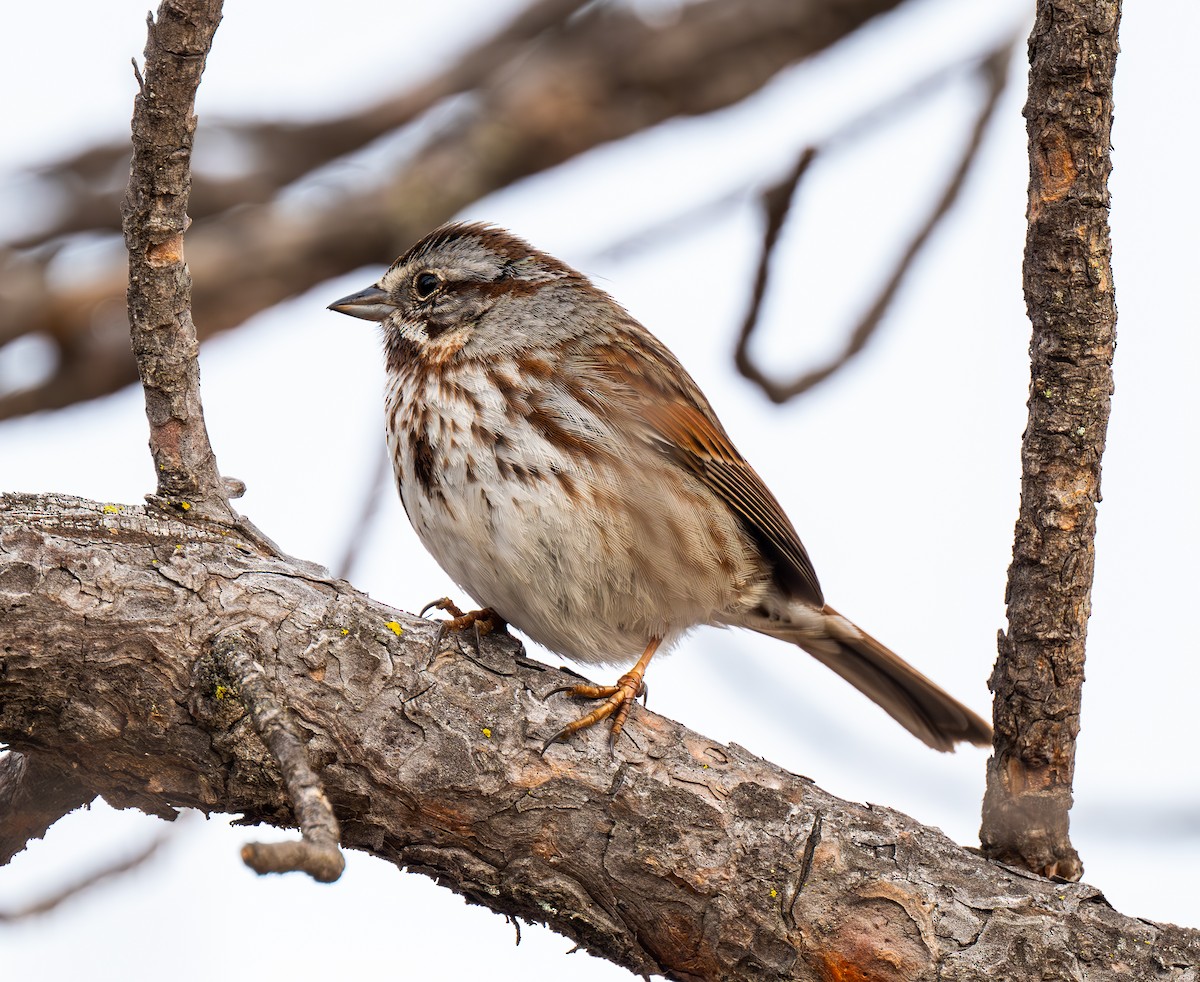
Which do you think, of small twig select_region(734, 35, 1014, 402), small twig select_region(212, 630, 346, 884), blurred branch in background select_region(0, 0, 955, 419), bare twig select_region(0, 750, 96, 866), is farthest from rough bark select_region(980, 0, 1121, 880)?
blurred branch in background select_region(0, 0, 955, 419)

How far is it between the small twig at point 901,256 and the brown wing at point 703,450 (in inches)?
14.9

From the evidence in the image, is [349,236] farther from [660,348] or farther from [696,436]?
[696,436]

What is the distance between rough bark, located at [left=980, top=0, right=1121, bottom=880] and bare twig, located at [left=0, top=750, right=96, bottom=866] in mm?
2158

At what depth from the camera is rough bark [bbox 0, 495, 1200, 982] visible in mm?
3086

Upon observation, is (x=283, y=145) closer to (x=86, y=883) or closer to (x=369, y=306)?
(x=369, y=306)

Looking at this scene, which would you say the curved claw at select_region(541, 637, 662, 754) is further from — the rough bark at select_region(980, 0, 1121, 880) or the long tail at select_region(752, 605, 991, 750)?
the long tail at select_region(752, 605, 991, 750)

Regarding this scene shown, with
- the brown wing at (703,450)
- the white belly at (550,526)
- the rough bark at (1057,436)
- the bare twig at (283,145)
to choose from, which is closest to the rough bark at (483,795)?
the rough bark at (1057,436)

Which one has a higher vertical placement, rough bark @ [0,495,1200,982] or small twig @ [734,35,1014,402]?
small twig @ [734,35,1014,402]

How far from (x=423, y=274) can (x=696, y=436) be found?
1.14m

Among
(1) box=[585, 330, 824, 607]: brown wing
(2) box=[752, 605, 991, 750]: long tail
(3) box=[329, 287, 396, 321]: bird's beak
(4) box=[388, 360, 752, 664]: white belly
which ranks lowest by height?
(4) box=[388, 360, 752, 664]: white belly

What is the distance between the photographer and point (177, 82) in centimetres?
287

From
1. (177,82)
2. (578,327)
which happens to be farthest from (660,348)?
(177,82)

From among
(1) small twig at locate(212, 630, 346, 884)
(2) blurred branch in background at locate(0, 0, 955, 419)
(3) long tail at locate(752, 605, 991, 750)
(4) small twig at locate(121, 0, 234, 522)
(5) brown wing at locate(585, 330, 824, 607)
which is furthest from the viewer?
(2) blurred branch in background at locate(0, 0, 955, 419)

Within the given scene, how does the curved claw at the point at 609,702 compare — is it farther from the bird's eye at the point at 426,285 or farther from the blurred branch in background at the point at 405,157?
the blurred branch in background at the point at 405,157
